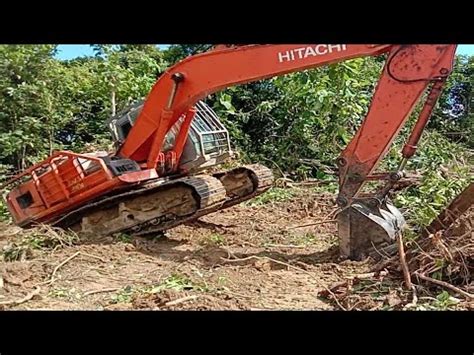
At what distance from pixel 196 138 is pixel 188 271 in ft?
6.19

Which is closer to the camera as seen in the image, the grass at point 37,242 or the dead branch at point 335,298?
the dead branch at point 335,298

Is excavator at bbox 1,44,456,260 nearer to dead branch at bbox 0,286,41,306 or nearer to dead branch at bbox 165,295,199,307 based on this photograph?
dead branch at bbox 165,295,199,307

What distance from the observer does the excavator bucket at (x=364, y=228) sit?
381 centimetres

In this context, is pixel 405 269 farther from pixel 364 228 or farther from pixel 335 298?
pixel 364 228

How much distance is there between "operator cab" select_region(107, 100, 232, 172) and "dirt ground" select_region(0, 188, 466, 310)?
2.13 ft

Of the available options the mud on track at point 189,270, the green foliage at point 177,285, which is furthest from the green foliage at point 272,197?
the green foliage at point 177,285

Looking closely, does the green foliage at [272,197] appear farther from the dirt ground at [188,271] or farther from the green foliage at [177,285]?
the green foliage at [177,285]

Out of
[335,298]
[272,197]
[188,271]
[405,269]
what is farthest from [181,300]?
[272,197]

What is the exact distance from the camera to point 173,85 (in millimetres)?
4738

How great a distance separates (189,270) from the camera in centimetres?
383

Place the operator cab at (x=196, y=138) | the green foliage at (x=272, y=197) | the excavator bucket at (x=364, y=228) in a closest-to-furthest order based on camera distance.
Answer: the excavator bucket at (x=364, y=228)
the operator cab at (x=196, y=138)
the green foliage at (x=272, y=197)

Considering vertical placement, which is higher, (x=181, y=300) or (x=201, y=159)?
(x=201, y=159)
